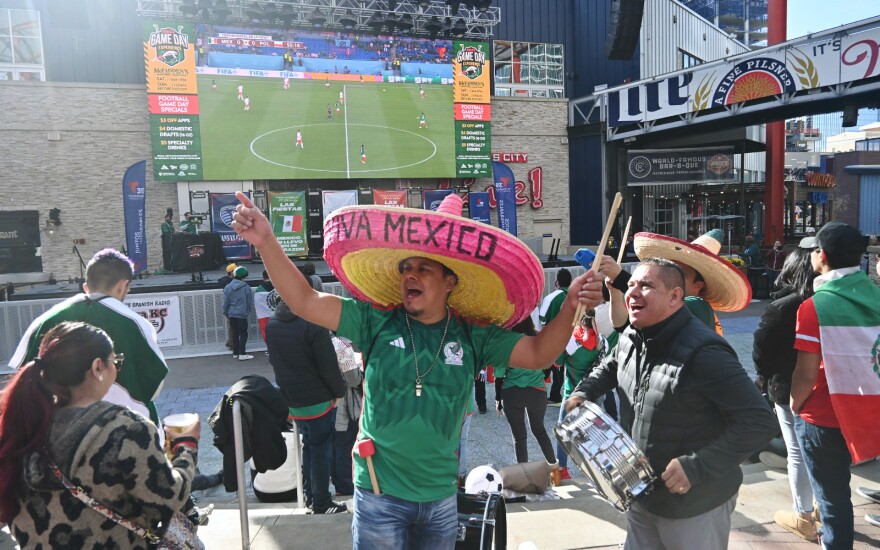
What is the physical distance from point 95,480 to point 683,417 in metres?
2.09

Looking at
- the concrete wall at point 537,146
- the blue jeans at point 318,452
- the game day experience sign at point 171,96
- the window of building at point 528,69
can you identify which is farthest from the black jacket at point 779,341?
the window of building at point 528,69

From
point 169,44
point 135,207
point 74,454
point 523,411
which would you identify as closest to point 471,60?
point 169,44

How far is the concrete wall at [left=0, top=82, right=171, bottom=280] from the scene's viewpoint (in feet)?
60.7

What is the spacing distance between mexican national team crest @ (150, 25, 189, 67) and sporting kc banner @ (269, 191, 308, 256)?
5114 millimetres

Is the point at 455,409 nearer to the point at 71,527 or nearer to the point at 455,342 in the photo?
the point at 455,342

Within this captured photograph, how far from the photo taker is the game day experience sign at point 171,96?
59.8ft

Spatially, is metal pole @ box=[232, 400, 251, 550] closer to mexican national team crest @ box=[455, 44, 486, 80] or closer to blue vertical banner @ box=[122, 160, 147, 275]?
blue vertical banner @ box=[122, 160, 147, 275]

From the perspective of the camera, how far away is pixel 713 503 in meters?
2.25

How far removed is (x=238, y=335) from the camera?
406 inches

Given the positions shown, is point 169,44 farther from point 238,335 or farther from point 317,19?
point 238,335

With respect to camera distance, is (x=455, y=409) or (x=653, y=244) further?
(x=653, y=244)

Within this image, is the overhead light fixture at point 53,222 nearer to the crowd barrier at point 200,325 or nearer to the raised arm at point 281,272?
the crowd barrier at point 200,325

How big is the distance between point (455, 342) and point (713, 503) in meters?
1.17

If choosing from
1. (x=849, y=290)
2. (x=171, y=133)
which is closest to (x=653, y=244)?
(x=849, y=290)
